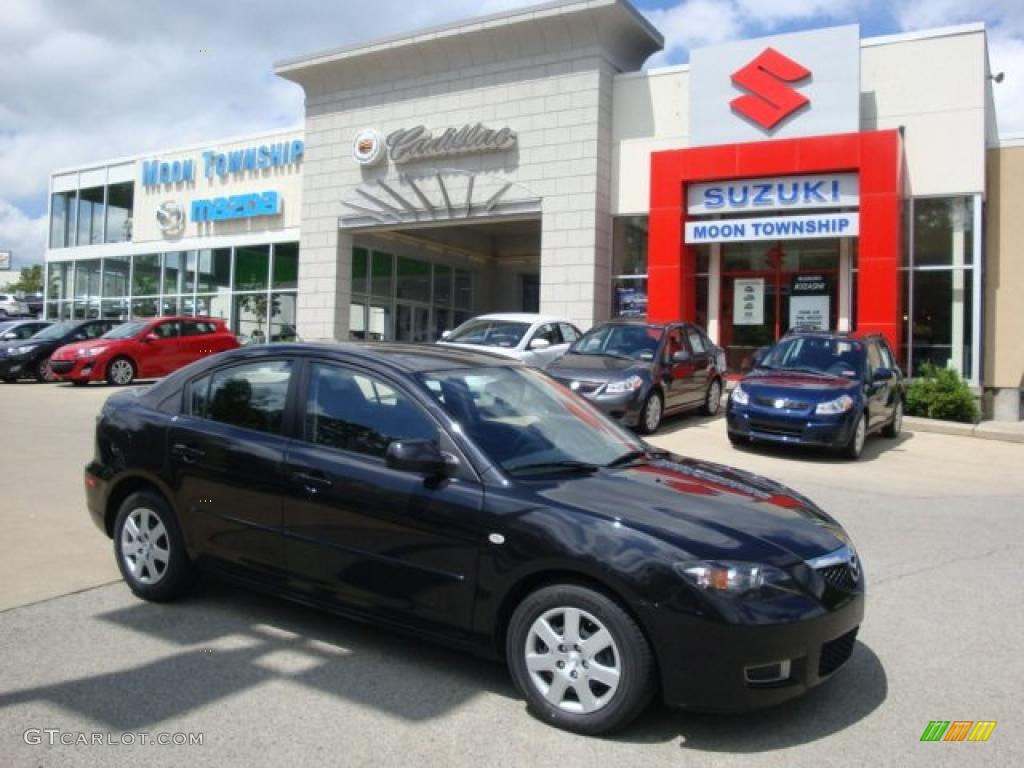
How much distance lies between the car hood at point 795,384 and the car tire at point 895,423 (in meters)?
2.08

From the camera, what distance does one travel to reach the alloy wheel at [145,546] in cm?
489

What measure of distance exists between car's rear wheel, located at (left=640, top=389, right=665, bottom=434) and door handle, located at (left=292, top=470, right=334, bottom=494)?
324 inches

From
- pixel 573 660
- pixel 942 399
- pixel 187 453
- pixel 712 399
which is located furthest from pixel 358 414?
pixel 942 399

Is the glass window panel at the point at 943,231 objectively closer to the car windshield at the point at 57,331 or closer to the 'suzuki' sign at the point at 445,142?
the 'suzuki' sign at the point at 445,142

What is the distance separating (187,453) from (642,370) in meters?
8.33

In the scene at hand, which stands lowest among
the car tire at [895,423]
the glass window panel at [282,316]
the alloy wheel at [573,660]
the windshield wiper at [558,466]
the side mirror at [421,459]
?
the alloy wheel at [573,660]

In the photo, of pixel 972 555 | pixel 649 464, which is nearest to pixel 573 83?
pixel 972 555

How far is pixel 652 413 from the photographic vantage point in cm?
1230

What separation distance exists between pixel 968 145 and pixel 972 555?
1406cm

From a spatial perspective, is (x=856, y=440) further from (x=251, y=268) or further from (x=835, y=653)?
(x=251, y=268)

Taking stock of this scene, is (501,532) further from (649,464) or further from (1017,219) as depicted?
(1017,219)

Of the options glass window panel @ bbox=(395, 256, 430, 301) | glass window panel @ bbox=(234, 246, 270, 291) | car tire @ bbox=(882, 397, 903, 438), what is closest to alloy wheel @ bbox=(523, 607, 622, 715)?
car tire @ bbox=(882, 397, 903, 438)

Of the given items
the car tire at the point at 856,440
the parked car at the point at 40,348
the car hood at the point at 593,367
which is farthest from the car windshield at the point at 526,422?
the parked car at the point at 40,348

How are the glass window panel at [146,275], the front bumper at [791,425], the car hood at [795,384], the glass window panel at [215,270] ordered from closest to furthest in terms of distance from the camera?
1. the front bumper at [791,425]
2. the car hood at [795,384]
3. the glass window panel at [215,270]
4. the glass window panel at [146,275]
